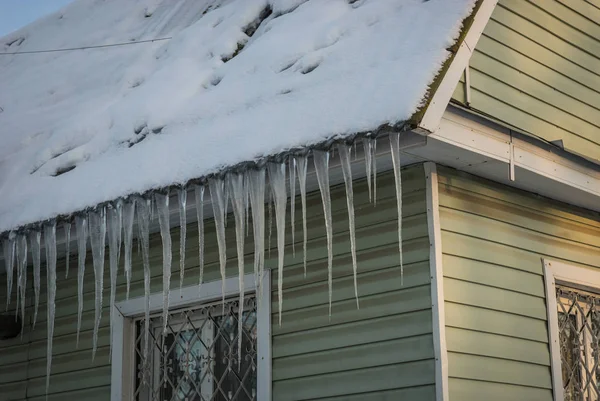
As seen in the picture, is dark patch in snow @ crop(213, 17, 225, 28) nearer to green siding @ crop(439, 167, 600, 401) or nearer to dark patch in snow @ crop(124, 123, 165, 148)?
dark patch in snow @ crop(124, 123, 165, 148)

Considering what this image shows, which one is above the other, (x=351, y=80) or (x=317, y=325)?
(x=351, y=80)

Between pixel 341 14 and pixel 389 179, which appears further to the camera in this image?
pixel 341 14

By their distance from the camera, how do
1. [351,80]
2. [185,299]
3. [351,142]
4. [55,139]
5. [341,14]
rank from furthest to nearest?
[55,139] → [185,299] → [341,14] → [351,80] → [351,142]

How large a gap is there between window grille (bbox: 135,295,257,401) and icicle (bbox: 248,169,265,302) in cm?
56

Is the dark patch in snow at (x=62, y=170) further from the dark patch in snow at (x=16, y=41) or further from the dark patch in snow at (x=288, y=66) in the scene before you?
the dark patch in snow at (x=16, y=41)

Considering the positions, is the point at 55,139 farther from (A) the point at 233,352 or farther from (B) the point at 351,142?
(B) the point at 351,142

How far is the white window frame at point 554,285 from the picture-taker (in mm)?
5902

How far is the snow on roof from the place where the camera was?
5199mm

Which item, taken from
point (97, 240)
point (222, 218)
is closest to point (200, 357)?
point (97, 240)

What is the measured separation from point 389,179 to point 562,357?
1.71 m

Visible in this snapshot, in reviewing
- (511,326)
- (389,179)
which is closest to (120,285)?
(389,179)

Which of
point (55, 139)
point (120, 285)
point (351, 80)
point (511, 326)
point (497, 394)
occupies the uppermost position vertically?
point (55, 139)

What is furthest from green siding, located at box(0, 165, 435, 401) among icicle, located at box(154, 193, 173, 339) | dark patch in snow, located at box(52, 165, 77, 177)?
dark patch in snow, located at box(52, 165, 77, 177)

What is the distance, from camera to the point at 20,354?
7684 mm
